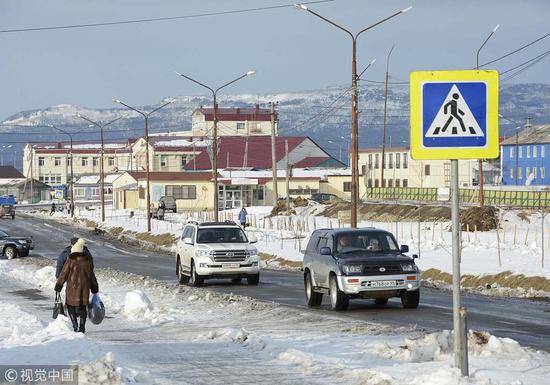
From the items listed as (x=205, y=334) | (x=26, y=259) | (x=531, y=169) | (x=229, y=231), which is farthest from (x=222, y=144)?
(x=205, y=334)

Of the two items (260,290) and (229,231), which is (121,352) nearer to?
(260,290)

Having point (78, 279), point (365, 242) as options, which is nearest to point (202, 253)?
point (365, 242)

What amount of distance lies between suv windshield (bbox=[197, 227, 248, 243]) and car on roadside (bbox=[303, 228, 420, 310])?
386 inches

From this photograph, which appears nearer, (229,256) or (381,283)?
(381,283)

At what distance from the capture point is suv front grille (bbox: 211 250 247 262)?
35.2 m

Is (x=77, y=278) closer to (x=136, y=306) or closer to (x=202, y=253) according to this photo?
(x=136, y=306)

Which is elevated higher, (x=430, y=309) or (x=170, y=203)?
(x=170, y=203)

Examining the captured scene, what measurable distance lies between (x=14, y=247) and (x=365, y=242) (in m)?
35.7

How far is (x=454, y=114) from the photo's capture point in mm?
11469

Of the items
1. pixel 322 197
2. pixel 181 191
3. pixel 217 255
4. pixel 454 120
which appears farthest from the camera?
pixel 181 191

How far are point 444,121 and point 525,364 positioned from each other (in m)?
3.81

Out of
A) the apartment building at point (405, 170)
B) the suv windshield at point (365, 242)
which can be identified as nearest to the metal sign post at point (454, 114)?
the suv windshield at point (365, 242)

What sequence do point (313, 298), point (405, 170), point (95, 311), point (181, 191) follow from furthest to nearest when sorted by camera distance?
1. point (405, 170)
2. point (181, 191)
3. point (313, 298)
4. point (95, 311)

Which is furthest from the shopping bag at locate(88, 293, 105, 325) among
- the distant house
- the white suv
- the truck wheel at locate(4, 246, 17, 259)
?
the distant house
